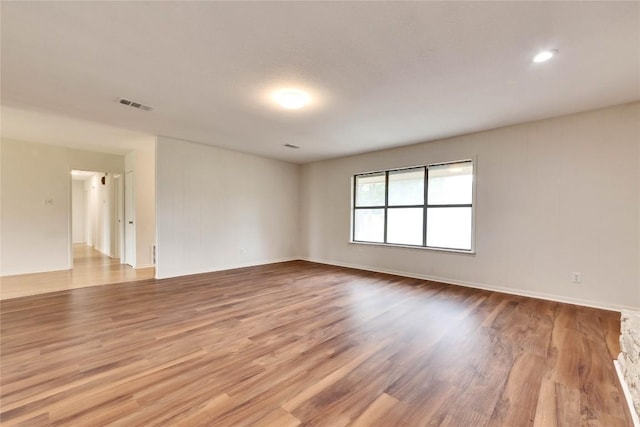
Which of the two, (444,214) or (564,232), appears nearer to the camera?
(564,232)

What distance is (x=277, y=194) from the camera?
677cm

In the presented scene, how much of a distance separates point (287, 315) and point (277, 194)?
4.12 meters

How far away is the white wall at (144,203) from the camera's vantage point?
5770mm

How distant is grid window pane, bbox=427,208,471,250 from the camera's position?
4520 mm

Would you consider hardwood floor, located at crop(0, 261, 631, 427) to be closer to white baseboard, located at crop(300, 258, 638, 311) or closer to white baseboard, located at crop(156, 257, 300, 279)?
white baseboard, located at crop(300, 258, 638, 311)

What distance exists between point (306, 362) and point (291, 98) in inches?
107

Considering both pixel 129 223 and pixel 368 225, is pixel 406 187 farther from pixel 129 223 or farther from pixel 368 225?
pixel 129 223

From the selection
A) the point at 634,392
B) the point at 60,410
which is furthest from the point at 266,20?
the point at 634,392

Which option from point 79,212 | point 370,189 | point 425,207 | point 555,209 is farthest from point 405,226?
point 79,212

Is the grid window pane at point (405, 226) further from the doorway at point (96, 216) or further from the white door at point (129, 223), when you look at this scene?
the doorway at point (96, 216)

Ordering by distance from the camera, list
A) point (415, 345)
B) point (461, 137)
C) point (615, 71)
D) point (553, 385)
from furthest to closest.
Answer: point (461, 137) < point (615, 71) < point (415, 345) < point (553, 385)

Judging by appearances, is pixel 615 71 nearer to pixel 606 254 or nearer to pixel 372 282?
pixel 606 254

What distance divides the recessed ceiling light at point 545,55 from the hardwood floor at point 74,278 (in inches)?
244

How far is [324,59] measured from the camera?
2.35 meters
